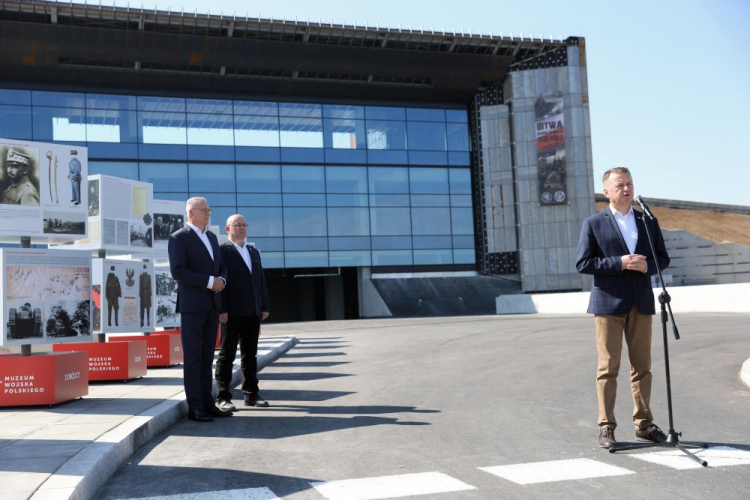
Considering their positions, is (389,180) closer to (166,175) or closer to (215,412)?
(166,175)

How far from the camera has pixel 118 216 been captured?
12.2 m

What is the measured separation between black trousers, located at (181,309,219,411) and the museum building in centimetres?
3355

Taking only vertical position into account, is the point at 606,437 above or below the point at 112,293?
below

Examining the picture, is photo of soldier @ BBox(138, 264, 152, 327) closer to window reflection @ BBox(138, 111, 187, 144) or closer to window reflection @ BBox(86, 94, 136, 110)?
window reflection @ BBox(138, 111, 187, 144)

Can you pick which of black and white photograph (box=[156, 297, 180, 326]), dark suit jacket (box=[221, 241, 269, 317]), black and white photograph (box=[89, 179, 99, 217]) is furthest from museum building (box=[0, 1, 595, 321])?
dark suit jacket (box=[221, 241, 269, 317])

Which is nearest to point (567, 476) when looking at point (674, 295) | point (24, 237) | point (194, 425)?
point (194, 425)

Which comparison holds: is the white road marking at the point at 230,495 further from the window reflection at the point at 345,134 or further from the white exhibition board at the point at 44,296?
the window reflection at the point at 345,134

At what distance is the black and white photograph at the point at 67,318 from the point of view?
28.4 feet

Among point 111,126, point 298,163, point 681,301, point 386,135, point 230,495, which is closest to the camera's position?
point 230,495

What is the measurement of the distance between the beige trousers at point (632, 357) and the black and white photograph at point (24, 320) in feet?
19.6

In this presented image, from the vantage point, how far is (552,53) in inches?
1815

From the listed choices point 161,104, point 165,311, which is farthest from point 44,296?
point 161,104

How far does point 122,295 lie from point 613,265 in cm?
834

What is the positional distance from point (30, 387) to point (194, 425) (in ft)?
6.19
